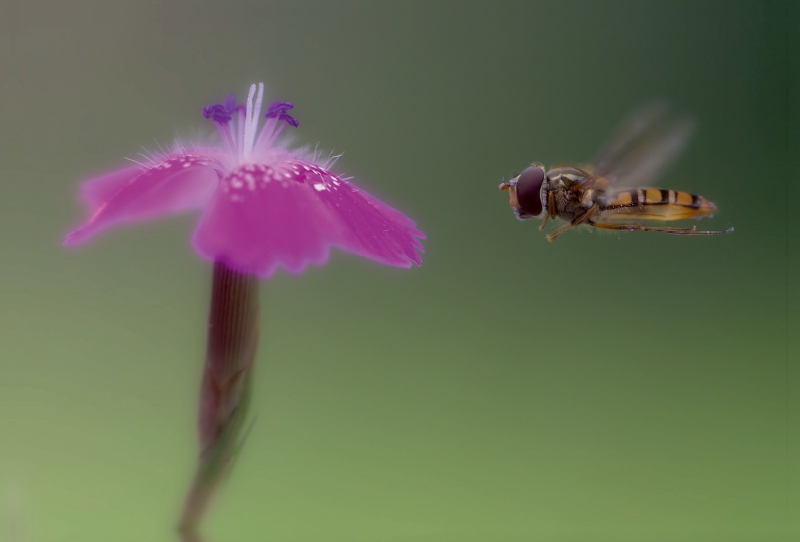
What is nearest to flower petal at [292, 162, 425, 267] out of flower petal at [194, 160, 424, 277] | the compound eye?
flower petal at [194, 160, 424, 277]

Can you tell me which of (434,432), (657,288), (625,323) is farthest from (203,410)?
(657,288)

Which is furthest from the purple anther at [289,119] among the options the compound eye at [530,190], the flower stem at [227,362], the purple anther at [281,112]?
the compound eye at [530,190]

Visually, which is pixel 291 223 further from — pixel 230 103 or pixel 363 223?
pixel 230 103

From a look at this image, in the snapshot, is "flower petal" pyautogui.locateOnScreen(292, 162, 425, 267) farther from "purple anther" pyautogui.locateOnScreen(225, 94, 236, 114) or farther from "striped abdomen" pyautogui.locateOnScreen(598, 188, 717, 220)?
"striped abdomen" pyautogui.locateOnScreen(598, 188, 717, 220)

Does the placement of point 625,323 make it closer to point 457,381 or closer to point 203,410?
point 457,381

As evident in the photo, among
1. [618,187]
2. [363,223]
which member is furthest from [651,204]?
[363,223]

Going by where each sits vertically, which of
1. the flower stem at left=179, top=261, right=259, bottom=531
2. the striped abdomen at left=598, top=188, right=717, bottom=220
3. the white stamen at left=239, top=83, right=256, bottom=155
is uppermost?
the striped abdomen at left=598, top=188, right=717, bottom=220
